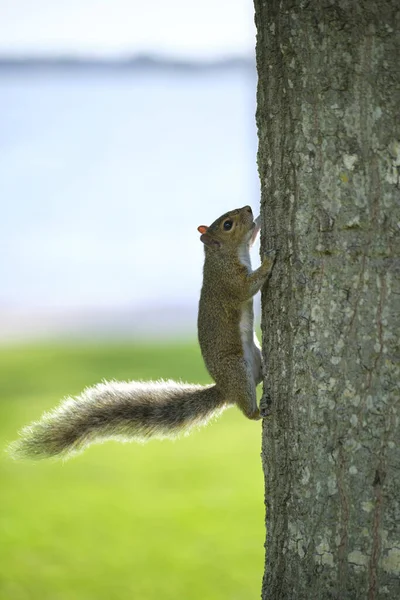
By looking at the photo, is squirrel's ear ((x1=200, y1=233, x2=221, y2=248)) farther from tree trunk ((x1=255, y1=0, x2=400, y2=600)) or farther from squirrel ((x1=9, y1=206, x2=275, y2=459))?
tree trunk ((x1=255, y1=0, x2=400, y2=600))

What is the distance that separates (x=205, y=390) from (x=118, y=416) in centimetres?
34

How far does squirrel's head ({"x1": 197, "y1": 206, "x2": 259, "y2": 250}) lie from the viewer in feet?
9.71

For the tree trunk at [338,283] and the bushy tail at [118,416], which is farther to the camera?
the bushy tail at [118,416]

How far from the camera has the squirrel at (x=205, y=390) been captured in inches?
100

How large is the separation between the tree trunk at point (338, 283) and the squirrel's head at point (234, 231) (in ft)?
2.82

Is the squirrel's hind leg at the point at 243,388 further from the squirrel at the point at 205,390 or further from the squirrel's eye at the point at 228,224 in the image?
the squirrel's eye at the point at 228,224

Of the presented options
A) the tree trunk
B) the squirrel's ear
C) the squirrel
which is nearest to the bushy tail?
the squirrel

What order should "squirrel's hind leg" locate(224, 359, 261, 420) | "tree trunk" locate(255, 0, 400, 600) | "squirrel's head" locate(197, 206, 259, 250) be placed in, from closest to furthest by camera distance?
1. "tree trunk" locate(255, 0, 400, 600)
2. "squirrel's hind leg" locate(224, 359, 261, 420)
3. "squirrel's head" locate(197, 206, 259, 250)

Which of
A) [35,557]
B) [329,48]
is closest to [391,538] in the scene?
[329,48]

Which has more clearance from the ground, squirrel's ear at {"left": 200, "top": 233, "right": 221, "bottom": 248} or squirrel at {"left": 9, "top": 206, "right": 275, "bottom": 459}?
squirrel's ear at {"left": 200, "top": 233, "right": 221, "bottom": 248}

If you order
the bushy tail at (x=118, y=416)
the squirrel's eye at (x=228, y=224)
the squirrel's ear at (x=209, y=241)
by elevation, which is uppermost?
the squirrel's eye at (x=228, y=224)

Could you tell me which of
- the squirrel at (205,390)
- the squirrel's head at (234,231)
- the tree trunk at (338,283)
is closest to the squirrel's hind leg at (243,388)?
the squirrel at (205,390)

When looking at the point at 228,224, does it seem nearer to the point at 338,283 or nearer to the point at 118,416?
the point at 118,416

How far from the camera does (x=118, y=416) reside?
2635 mm
